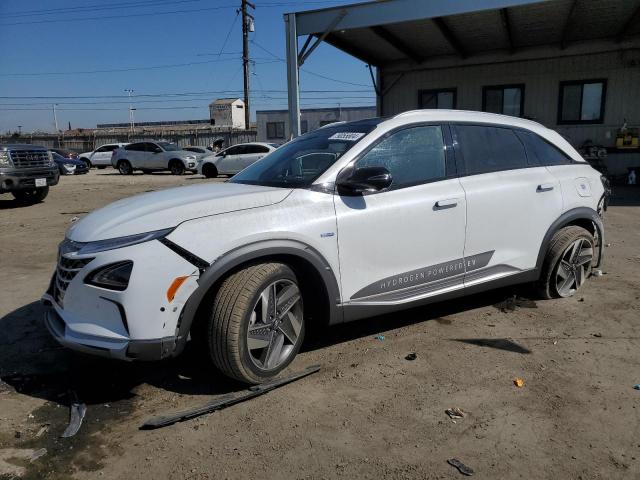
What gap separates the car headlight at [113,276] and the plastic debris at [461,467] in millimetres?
1878

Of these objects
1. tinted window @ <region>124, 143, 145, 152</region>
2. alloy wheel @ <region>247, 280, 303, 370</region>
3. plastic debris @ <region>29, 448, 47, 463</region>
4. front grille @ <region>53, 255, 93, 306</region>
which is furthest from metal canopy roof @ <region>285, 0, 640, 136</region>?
tinted window @ <region>124, 143, 145, 152</region>

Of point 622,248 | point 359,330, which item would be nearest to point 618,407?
point 359,330

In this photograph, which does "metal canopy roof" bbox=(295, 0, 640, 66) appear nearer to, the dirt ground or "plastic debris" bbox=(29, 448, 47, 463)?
the dirt ground

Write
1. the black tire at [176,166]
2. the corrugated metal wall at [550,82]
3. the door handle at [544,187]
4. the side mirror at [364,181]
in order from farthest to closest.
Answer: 1. the black tire at [176,166]
2. the corrugated metal wall at [550,82]
3. the door handle at [544,187]
4. the side mirror at [364,181]

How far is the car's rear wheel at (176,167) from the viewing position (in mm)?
24453

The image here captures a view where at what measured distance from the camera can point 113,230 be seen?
286 cm

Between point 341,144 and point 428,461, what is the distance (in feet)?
7.09

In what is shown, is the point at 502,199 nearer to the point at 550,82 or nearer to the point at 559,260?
the point at 559,260

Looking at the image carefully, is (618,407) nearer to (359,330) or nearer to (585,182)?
(359,330)

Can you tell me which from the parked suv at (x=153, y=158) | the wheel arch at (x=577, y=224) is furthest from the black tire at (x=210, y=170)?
the wheel arch at (x=577, y=224)

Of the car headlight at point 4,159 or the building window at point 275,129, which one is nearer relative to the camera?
the car headlight at point 4,159

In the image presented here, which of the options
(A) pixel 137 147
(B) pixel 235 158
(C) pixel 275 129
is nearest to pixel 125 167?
(A) pixel 137 147

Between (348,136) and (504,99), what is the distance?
1424 centimetres

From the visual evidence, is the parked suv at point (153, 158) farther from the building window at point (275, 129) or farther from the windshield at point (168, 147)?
the building window at point (275, 129)
